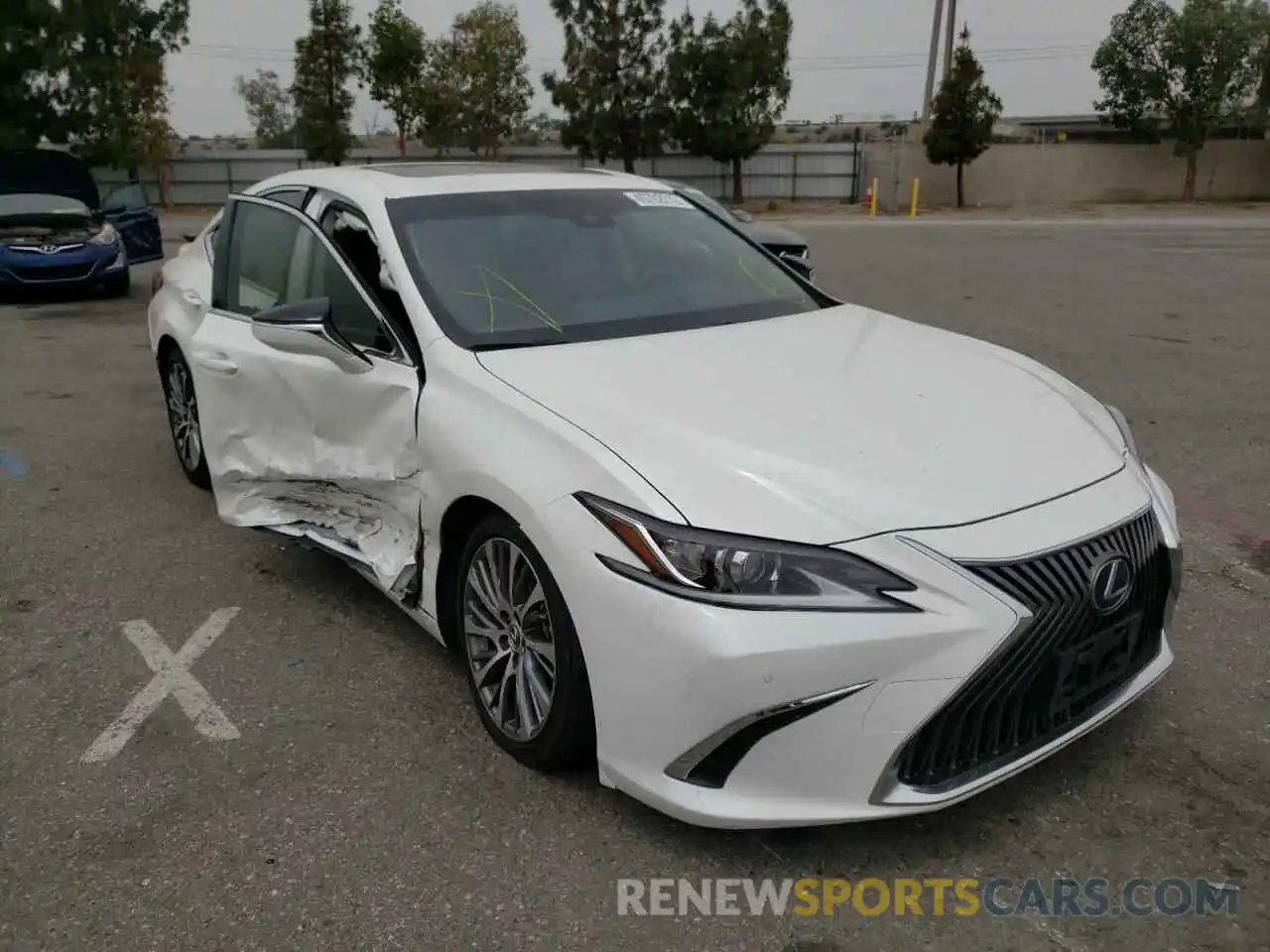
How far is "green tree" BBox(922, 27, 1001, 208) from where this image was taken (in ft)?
117

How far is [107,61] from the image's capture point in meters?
31.1

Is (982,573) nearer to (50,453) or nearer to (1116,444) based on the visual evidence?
(1116,444)

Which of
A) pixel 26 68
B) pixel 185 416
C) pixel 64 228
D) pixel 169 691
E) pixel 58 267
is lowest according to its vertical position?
pixel 169 691

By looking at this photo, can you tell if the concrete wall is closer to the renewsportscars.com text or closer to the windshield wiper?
the windshield wiper

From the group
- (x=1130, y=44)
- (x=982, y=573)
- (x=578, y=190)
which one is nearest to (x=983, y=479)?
(x=982, y=573)

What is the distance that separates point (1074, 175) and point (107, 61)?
31.9 metres

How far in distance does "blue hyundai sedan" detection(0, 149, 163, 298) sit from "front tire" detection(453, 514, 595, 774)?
38.3 feet

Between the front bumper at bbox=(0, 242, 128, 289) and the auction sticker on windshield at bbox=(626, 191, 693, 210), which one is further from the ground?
the auction sticker on windshield at bbox=(626, 191, 693, 210)

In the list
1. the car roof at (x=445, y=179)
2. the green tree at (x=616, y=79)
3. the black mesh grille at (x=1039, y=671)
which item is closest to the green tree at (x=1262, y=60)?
the green tree at (x=616, y=79)

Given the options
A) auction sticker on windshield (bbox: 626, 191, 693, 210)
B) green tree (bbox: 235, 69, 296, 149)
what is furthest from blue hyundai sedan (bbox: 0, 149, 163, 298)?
green tree (bbox: 235, 69, 296, 149)

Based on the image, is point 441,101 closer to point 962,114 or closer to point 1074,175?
point 962,114

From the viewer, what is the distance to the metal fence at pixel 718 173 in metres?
40.0

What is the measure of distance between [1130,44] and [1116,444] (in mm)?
46760

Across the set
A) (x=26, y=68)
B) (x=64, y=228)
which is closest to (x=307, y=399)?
(x=64, y=228)
